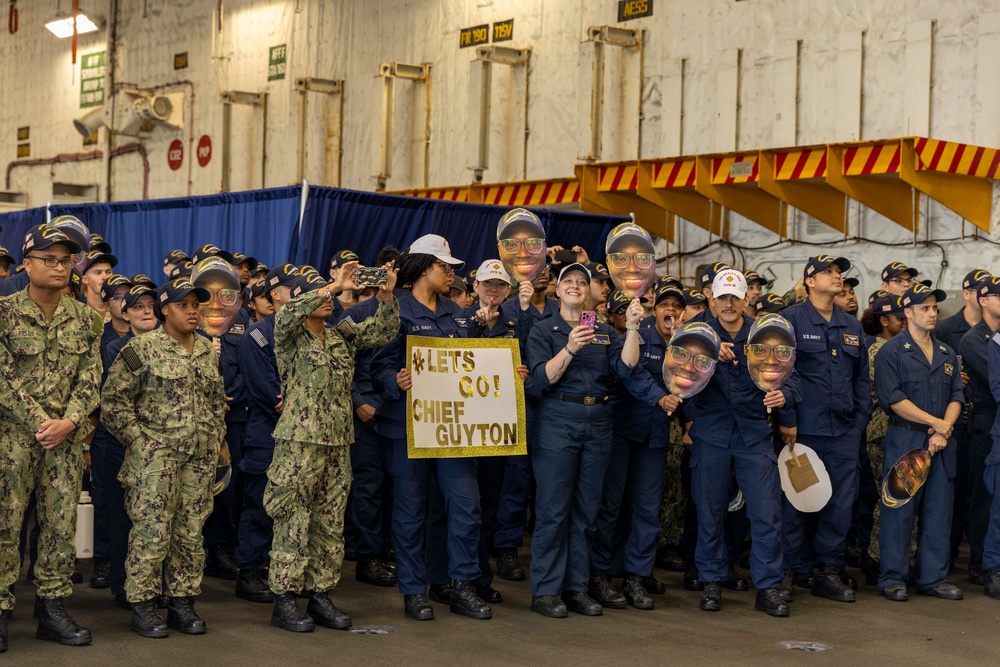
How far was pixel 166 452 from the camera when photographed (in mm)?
5609

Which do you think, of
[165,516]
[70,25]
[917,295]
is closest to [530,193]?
[917,295]

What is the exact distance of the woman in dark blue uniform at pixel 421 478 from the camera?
20.3ft

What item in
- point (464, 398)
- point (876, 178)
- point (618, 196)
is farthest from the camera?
point (618, 196)

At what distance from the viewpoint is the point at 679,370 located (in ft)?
20.9

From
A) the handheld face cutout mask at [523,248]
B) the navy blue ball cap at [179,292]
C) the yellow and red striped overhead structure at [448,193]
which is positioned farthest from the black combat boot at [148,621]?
the yellow and red striped overhead structure at [448,193]

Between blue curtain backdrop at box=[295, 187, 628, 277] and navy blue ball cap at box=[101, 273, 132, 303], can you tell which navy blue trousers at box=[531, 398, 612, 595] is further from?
blue curtain backdrop at box=[295, 187, 628, 277]

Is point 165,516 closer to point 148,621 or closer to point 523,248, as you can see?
point 148,621

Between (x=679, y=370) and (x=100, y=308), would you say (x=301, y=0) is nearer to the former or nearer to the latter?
(x=100, y=308)

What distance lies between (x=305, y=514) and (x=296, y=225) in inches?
182

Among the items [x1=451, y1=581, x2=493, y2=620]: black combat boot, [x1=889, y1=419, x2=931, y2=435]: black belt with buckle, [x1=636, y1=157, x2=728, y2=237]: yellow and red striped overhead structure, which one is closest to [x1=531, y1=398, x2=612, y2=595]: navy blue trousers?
[x1=451, y1=581, x2=493, y2=620]: black combat boot

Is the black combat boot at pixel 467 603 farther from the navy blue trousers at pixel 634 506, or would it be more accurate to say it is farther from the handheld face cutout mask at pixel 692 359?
the handheld face cutout mask at pixel 692 359

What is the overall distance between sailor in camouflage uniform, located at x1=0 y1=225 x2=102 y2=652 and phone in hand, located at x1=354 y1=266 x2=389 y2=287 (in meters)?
1.23

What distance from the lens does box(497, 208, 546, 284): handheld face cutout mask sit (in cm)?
643

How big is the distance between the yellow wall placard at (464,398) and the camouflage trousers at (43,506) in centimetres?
158
